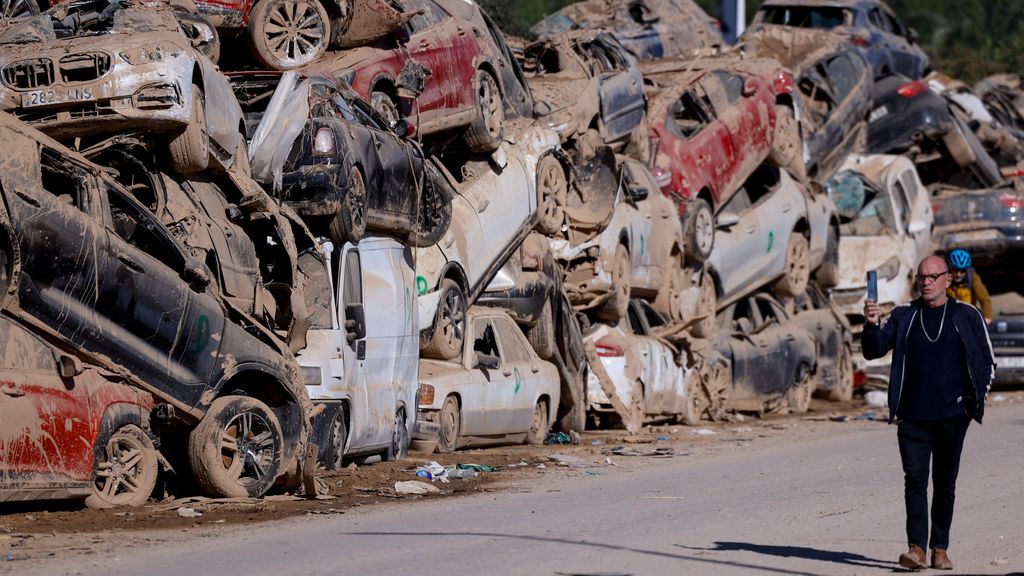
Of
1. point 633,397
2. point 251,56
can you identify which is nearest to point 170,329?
point 251,56

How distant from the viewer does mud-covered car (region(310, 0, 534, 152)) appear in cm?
1527

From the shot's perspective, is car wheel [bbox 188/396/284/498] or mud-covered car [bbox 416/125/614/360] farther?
mud-covered car [bbox 416/125/614/360]

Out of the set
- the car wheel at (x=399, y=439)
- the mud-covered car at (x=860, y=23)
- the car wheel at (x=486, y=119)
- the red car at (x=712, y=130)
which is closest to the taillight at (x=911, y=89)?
the mud-covered car at (x=860, y=23)

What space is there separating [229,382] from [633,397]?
8.22 m

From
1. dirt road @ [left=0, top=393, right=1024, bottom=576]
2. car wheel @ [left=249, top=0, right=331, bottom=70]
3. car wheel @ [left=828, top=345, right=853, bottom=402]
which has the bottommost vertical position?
dirt road @ [left=0, top=393, right=1024, bottom=576]

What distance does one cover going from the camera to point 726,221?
22.0m

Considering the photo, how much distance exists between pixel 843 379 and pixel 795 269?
2186mm

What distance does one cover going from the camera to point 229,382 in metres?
10.6

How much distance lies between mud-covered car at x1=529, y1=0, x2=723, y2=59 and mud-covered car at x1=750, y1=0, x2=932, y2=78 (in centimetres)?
116

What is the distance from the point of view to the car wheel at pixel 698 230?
801 inches

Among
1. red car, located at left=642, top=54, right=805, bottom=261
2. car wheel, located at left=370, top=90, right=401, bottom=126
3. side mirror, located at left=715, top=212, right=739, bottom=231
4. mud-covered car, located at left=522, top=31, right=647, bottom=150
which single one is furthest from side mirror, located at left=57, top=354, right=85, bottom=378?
side mirror, located at left=715, top=212, right=739, bottom=231

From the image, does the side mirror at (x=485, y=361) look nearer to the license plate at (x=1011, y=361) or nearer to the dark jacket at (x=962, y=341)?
the dark jacket at (x=962, y=341)

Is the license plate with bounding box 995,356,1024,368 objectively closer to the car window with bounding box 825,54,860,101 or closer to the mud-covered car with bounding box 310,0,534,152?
the car window with bounding box 825,54,860,101

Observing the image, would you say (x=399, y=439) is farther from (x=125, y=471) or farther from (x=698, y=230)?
(x=698, y=230)
